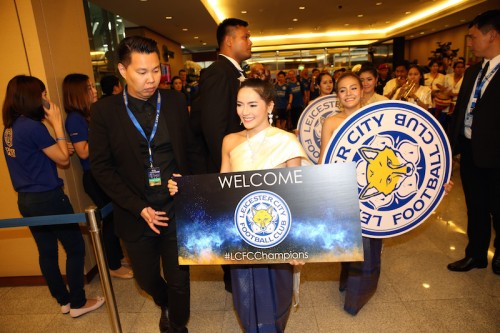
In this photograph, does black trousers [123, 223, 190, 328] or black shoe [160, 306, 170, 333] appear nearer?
black trousers [123, 223, 190, 328]

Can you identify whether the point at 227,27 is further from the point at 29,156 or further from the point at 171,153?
the point at 29,156

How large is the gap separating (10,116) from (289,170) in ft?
6.35

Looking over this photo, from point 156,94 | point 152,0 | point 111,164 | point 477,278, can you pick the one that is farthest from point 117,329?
point 152,0

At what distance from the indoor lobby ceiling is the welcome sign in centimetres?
771

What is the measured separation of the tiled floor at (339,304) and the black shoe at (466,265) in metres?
0.05

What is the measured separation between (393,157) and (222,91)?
45.6 inches

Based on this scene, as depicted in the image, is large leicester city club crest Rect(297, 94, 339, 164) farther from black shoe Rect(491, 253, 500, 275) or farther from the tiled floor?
black shoe Rect(491, 253, 500, 275)

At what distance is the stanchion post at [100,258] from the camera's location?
5.19 feet

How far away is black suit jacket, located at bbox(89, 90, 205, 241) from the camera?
5.64 feet

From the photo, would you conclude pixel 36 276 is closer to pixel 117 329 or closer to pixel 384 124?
pixel 117 329

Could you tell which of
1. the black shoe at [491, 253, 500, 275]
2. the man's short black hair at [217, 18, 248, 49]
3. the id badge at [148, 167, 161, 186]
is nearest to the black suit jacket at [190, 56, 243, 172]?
the man's short black hair at [217, 18, 248, 49]

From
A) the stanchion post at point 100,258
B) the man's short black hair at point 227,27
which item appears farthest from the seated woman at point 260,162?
the man's short black hair at point 227,27

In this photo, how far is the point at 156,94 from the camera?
1.81 m

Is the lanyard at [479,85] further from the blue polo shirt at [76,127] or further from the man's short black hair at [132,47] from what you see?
the blue polo shirt at [76,127]
